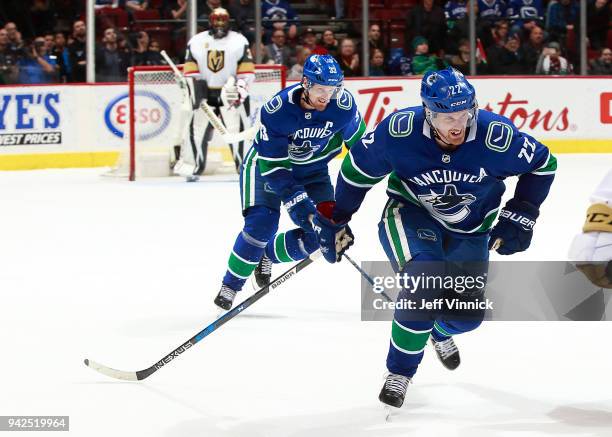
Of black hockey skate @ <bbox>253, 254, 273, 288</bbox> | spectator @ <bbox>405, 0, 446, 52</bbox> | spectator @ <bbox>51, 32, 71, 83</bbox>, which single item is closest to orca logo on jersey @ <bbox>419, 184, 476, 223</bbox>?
A: black hockey skate @ <bbox>253, 254, 273, 288</bbox>

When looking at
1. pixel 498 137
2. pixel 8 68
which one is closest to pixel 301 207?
pixel 498 137

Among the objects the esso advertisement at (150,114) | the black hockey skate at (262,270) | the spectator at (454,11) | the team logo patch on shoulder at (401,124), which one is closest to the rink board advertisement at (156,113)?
the esso advertisement at (150,114)

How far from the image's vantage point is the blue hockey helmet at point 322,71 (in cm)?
458

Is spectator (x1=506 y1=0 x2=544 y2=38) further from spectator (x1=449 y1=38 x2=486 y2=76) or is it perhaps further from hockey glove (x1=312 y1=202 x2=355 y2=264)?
hockey glove (x1=312 y1=202 x2=355 y2=264)

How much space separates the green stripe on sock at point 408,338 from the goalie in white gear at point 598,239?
53 centimetres

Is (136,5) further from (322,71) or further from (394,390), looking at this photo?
(394,390)

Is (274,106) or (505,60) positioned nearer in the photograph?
(274,106)

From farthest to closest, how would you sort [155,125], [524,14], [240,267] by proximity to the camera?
1. [524,14]
2. [155,125]
3. [240,267]

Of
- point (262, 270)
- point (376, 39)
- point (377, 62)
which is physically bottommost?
point (262, 270)

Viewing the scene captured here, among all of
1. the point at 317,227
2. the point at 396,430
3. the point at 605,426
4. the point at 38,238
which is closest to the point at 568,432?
the point at 605,426

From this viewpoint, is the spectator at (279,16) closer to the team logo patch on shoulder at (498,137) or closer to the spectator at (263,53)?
the spectator at (263,53)

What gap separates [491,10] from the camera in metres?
12.6

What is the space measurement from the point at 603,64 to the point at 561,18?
725 millimetres

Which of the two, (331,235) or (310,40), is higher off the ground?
(310,40)
